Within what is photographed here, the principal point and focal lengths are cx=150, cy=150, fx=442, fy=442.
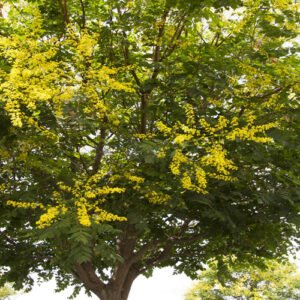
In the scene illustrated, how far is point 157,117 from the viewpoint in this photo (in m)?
6.22

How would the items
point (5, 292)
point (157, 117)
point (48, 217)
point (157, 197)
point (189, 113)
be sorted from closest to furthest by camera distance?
1. point (48, 217)
2. point (189, 113)
3. point (157, 197)
4. point (157, 117)
5. point (5, 292)

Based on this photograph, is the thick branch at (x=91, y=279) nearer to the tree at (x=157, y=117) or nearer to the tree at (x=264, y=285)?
the tree at (x=157, y=117)

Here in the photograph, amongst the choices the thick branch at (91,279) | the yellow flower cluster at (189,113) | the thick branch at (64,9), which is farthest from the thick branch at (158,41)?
the thick branch at (91,279)

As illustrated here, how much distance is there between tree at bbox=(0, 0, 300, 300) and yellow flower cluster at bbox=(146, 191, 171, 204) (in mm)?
18

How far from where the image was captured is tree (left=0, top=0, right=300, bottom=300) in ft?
15.0

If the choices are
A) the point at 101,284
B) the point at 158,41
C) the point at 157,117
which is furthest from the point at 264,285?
the point at 158,41

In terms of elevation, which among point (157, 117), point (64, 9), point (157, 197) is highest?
point (64, 9)

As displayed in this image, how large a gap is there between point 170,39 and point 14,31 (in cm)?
206

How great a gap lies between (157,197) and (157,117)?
1.37 meters

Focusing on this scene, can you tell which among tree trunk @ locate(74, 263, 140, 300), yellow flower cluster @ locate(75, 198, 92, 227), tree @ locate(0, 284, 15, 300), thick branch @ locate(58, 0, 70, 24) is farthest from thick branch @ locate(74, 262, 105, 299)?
tree @ locate(0, 284, 15, 300)

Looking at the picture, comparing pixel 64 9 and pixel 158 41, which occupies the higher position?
pixel 64 9

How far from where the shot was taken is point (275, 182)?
549 cm

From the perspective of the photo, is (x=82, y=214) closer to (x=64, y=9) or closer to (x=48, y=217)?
(x=48, y=217)

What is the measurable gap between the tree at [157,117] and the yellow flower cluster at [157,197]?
0.06 ft
